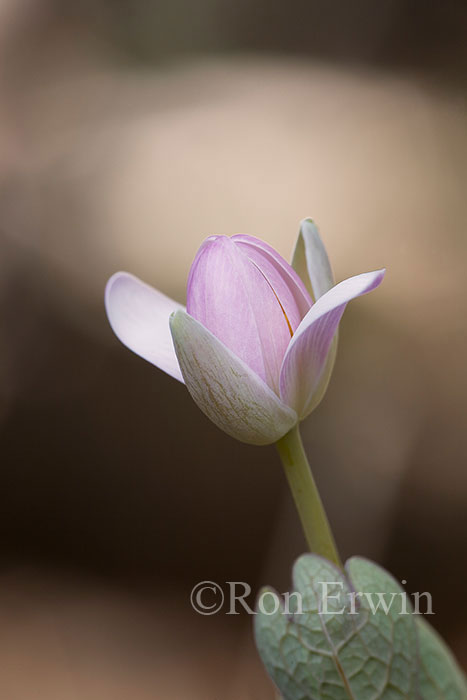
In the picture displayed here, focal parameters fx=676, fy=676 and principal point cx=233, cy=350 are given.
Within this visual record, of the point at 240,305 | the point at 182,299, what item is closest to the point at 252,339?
the point at 240,305

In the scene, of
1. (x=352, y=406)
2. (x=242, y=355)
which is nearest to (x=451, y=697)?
(x=242, y=355)

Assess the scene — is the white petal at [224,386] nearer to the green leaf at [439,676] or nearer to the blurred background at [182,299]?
the green leaf at [439,676]

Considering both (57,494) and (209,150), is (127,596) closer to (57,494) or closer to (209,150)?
(57,494)

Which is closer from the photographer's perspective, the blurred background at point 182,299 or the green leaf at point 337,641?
the green leaf at point 337,641

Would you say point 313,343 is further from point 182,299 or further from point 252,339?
point 182,299

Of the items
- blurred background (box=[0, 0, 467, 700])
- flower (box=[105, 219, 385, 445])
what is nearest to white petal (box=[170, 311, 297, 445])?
flower (box=[105, 219, 385, 445])

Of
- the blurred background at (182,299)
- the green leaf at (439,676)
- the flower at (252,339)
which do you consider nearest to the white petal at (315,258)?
the flower at (252,339)
